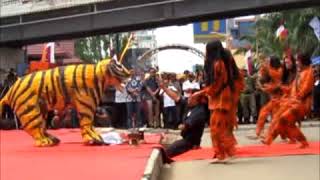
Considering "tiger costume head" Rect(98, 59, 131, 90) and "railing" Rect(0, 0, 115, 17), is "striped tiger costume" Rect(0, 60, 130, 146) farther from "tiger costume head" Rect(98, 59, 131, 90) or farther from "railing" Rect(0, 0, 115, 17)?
"railing" Rect(0, 0, 115, 17)

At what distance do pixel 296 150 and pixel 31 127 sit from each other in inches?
187

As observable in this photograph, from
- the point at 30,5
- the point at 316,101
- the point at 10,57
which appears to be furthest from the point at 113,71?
the point at 10,57

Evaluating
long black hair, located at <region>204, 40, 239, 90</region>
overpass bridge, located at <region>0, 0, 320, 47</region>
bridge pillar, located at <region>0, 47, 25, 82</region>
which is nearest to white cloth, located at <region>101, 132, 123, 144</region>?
long black hair, located at <region>204, 40, 239, 90</region>

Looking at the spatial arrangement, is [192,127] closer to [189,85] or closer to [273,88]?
[273,88]

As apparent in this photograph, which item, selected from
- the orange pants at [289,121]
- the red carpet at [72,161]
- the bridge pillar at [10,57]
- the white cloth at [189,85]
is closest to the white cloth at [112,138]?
the red carpet at [72,161]

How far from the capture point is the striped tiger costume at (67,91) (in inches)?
551

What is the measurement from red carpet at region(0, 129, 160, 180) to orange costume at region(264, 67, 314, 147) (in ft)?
7.27

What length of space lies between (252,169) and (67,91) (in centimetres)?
465

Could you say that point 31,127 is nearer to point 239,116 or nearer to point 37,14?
point 239,116

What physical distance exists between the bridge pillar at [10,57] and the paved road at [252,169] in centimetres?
1754

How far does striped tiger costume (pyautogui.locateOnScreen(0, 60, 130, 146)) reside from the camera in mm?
14000

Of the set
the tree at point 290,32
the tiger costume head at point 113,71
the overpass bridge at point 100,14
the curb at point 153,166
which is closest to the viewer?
the curb at point 153,166

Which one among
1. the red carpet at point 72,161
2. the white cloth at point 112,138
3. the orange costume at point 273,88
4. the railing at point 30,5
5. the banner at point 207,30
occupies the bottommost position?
→ the red carpet at point 72,161

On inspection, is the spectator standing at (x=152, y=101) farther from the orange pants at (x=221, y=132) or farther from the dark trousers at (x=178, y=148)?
the orange pants at (x=221, y=132)
